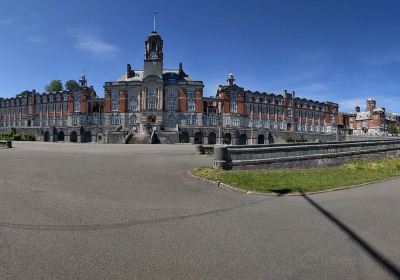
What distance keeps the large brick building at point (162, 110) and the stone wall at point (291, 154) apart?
1812 inches

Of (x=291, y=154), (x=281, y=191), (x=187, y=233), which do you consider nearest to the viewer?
(x=187, y=233)

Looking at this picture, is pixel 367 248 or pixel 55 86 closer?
pixel 367 248

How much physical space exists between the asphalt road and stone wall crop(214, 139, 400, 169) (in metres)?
4.06

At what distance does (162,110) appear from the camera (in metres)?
73.4

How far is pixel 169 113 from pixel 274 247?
69357 millimetres

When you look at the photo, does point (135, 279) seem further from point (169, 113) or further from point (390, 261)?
point (169, 113)

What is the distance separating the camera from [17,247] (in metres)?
5.57

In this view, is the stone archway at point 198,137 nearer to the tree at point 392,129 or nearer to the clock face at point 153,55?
the clock face at point 153,55

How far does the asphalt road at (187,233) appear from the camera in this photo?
4961 mm

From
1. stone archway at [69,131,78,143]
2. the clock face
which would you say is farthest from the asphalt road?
stone archway at [69,131,78,143]

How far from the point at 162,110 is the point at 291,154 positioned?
5772 centimetres

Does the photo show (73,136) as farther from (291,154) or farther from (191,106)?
(291,154)

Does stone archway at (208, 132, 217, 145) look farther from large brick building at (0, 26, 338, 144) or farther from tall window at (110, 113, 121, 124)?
tall window at (110, 113, 121, 124)

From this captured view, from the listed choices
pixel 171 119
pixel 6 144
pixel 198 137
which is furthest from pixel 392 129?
pixel 6 144
